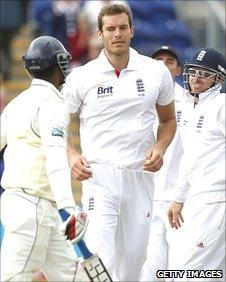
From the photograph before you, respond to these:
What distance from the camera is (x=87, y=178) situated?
8836 mm

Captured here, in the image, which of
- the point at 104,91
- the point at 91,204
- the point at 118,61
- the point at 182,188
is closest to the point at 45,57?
the point at 104,91

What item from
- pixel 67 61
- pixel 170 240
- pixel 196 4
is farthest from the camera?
pixel 196 4

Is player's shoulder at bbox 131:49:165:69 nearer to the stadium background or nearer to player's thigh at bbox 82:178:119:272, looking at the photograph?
player's thigh at bbox 82:178:119:272

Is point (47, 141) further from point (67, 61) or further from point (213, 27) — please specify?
point (213, 27)

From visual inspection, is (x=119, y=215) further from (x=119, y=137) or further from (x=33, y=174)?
(x=33, y=174)

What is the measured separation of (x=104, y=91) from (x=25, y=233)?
4.83ft

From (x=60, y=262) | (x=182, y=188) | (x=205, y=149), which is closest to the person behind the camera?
(x=60, y=262)

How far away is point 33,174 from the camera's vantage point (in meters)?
8.05

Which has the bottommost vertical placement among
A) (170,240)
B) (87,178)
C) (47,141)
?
(170,240)

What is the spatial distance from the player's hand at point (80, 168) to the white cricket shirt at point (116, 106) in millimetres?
160

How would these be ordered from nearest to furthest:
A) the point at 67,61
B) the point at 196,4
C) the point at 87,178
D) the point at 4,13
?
the point at 67,61
the point at 87,178
the point at 4,13
the point at 196,4

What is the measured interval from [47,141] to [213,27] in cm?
749

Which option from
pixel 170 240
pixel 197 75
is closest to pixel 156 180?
pixel 170 240

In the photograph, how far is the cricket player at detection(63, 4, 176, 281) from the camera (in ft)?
29.3
